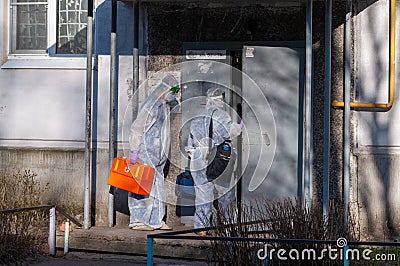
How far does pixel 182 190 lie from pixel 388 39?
315 cm

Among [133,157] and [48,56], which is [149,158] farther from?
[48,56]

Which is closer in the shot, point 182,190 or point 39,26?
point 182,190

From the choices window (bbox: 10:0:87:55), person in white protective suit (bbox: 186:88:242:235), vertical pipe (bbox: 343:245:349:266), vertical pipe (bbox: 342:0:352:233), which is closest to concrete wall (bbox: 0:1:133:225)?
window (bbox: 10:0:87:55)

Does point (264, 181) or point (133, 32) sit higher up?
point (133, 32)

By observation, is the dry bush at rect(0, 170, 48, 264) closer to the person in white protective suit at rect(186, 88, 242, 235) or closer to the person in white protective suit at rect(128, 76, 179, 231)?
the person in white protective suit at rect(128, 76, 179, 231)

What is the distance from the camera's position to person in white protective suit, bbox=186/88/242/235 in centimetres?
957

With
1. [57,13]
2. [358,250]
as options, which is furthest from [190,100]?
[358,250]

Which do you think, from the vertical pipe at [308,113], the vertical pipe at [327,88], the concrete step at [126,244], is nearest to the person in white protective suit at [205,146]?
the concrete step at [126,244]

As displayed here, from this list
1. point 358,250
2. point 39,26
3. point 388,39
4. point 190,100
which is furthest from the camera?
point 39,26

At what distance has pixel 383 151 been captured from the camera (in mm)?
9672

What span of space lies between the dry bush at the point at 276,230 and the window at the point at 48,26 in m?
4.81

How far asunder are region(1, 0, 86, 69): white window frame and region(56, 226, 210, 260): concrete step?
2370 millimetres

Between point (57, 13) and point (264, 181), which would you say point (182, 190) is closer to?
point (264, 181)

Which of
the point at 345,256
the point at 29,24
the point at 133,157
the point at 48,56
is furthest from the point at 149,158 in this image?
the point at 345,256
